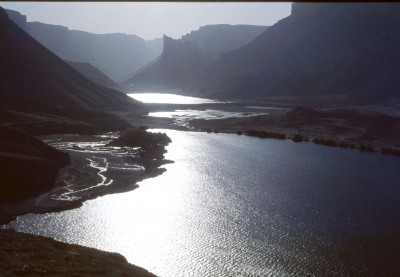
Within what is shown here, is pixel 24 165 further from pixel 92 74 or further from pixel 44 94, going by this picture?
pixel 92 74

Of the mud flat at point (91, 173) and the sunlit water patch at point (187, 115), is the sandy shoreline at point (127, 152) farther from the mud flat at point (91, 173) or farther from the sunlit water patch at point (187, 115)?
the sunlit water patch at point (187, 115)

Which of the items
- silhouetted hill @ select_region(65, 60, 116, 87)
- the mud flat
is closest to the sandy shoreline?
the mud flat

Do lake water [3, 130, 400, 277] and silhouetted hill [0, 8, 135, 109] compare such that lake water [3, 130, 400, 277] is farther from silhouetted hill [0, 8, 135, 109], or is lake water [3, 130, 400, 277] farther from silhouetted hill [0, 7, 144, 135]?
silhouetted hill [0, 8, 135, 109]

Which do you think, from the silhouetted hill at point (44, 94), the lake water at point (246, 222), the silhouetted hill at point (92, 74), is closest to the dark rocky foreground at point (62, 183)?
the lake water at point (246, 222)

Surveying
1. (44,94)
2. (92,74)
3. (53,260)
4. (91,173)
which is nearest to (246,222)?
(53,260)

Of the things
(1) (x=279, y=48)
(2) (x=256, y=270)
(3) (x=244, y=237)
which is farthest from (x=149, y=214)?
(1) (x=279, y=48)

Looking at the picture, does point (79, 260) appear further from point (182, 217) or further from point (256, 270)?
point (182, 217)
